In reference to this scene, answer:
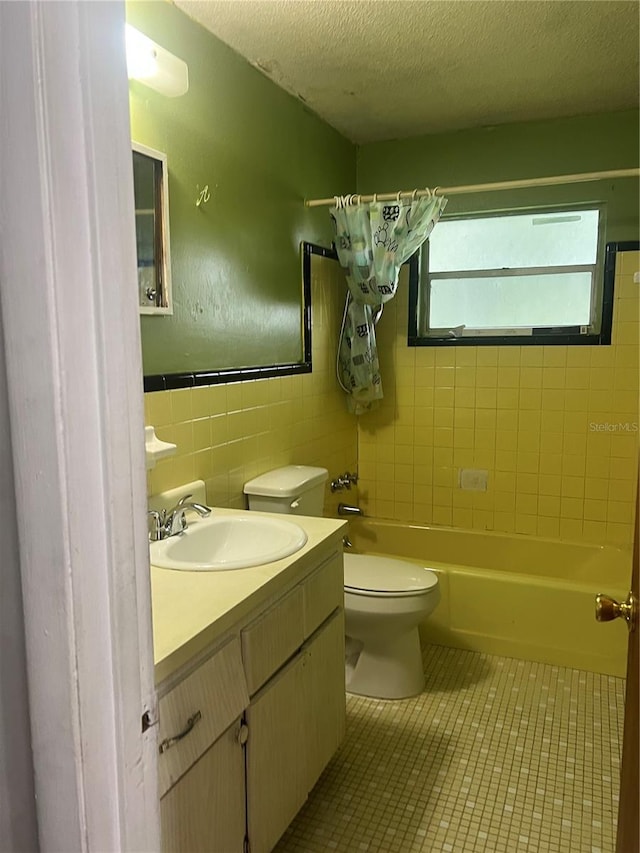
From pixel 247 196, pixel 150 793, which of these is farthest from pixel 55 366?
pixel 247 196

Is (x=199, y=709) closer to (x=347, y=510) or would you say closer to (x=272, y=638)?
(x=272, y=638)

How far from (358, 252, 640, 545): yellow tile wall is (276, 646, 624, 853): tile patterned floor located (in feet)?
2.84

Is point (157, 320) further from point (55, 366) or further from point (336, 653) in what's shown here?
point (55, 366)

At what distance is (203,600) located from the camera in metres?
1.34

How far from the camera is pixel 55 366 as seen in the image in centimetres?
62

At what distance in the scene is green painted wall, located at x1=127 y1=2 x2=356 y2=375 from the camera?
75.5 inches

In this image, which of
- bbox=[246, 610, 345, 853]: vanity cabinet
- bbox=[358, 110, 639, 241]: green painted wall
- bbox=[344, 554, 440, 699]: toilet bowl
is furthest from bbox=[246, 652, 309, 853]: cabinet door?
bbox=[358, 110, 639, 241]: green painted wall

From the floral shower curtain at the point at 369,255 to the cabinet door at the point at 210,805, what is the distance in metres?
2.05

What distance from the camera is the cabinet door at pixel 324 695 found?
170 centimetres

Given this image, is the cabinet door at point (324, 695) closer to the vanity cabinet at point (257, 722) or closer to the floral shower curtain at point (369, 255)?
the vanity cabinet at point (257, 722)

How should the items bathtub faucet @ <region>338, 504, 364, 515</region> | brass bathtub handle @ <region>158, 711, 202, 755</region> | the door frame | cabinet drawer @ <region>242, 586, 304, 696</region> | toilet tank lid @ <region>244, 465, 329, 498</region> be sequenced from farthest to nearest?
bathtub faucet @ <region>338, 504, 364, 515</region>, toilet tank lid @ <region>244, 465, 329, 498</region>, cabinet drawer @ <region>242, 586, 304, 696</region>, brass bathtub handle @ <region>158, 711, 202, 755</region>, the door frame

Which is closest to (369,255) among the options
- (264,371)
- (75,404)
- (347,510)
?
(264,371)

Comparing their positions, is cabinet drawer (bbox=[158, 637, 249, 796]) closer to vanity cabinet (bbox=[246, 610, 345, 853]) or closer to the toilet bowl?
vanity cabinet (bbox=[246, 610, 345, 853])

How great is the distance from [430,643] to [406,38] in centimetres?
238
